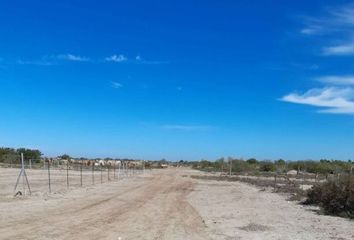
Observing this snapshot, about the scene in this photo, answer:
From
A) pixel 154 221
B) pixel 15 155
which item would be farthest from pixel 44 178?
pixel 15 155

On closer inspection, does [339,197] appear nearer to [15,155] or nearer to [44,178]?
[44,178]

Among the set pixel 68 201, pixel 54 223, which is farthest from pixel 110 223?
pixel 68 201

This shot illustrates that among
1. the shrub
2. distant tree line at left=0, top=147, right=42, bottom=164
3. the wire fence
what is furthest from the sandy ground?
distant tree line at left=0, top=147, right=42, bottom=164

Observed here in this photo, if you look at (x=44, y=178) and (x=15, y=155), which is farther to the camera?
(x=15, y=155)

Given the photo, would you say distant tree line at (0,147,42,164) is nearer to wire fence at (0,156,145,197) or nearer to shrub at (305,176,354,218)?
wire fence at (0,156,145,197)

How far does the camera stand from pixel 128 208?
26.2 meters

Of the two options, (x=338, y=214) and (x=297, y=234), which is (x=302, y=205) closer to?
(x=338, y=214)

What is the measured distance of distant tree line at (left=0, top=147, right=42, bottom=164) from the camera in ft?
339

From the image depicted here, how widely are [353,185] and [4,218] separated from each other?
15868 mm

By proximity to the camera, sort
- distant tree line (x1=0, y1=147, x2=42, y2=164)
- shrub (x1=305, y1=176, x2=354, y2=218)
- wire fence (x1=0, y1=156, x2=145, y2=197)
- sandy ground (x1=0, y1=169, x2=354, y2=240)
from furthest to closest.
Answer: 1. distant tree line (x1=0, y1=147, x2=42, y2=164)
2. wire fence (x1=0, y1=156, x2=145, y2=197)
3. shrub (x1=305, y1=176, x2=354, y2=218)
4. sandy ground (x1=0, y1=169, x2=354, y2=240)

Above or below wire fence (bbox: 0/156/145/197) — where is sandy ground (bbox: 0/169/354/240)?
below

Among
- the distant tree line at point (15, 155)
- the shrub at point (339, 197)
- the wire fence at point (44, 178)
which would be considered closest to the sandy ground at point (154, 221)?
the shrub at point (339, 197)

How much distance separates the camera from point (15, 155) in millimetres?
112562

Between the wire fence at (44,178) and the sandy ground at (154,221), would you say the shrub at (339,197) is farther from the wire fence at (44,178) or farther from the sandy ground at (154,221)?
the wire fence at (44,178)
